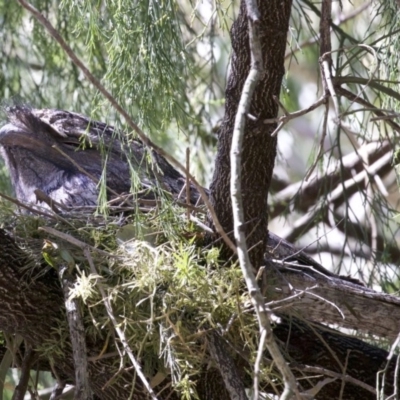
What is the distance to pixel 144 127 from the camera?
215 centimetres

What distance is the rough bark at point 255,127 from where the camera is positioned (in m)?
2.06

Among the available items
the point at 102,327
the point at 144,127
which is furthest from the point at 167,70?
the point at 102,327

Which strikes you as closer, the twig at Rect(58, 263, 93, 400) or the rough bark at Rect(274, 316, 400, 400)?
the twig at Rect(58, 263, 93, 400)

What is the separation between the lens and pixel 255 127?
2121mm

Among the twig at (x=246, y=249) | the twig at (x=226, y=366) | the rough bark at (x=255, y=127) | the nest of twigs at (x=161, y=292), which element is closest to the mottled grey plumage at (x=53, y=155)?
the nest of twigs at (x=161, y=292)

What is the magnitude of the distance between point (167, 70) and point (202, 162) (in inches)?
83.5

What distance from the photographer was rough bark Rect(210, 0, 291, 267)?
206 centimetres

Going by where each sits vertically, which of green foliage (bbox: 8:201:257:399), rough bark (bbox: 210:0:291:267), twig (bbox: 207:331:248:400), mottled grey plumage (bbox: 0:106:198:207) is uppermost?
mottled grey plumage (bbox: 0:106:198:207)

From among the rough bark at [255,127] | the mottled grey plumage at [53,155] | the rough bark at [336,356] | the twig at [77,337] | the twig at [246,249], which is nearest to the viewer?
the twig at [246,249]

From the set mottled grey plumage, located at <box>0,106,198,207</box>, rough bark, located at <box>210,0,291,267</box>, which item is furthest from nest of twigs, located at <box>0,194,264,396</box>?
mottled grey plumage, located at <box>0,106,198,207</box>

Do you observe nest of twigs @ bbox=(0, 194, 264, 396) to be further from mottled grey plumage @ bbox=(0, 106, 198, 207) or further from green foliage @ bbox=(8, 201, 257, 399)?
mottled grey plumage @ bbox=(0, 106, 198, 207)

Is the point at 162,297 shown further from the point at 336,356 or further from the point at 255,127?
the point at 336,356

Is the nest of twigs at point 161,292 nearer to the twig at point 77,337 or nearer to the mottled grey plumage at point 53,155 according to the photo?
the twig at point 77,337

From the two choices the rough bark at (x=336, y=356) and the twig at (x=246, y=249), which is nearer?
the twig at (x=246, y=249)
